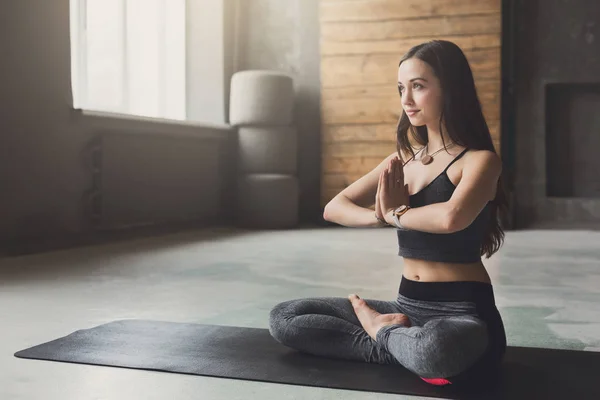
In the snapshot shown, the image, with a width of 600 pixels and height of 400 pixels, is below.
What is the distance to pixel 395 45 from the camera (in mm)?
7293

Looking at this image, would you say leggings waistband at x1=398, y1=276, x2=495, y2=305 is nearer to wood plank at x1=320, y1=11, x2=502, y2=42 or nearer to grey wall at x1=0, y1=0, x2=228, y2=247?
grey wall at x1=0, y1=0, x2=228, y2=247

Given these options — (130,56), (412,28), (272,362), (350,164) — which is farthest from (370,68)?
(272,362)

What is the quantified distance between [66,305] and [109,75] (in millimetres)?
3551

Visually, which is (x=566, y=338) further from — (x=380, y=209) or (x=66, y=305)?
(x=66, y=305)

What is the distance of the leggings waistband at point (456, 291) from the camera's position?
1.96 m

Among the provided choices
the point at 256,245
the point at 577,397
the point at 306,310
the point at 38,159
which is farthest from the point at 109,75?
the point at 577,397

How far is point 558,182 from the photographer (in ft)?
24.1

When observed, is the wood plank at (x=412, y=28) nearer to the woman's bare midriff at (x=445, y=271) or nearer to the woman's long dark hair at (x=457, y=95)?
the woman's long dark hair at (x=457, y=95)

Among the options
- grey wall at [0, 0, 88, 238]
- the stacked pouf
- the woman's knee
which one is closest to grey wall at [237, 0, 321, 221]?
the stacked pouf

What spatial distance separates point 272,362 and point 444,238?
587mm

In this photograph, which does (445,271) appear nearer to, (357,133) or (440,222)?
(440,222)

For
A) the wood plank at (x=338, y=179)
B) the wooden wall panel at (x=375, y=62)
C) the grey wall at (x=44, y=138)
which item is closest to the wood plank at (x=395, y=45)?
the wooden wall panel at (x=375, y=62)

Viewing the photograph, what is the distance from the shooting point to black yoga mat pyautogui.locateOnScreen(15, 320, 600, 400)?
74.9 inches

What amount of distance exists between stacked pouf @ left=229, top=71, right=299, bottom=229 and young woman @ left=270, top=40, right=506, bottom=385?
17.1 feet
